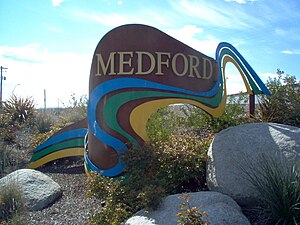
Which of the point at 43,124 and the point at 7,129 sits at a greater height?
the point at 43,124

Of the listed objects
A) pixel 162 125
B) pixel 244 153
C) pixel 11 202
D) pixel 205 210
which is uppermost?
pixel 162 125

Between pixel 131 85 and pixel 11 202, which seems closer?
pixel 11 202

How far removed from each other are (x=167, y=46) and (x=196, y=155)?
251 centimetres

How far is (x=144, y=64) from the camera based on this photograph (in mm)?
7008

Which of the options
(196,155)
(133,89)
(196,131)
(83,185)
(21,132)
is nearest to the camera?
(196,155)

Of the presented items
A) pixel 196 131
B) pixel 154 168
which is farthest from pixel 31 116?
pixel 154 168

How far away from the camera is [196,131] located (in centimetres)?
1015

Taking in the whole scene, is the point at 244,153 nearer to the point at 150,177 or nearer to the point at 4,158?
the point at 150,177

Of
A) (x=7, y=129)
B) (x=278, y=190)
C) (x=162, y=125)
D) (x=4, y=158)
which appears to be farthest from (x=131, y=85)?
(x=7, y=129)

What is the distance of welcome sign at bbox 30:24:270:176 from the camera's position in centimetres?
700

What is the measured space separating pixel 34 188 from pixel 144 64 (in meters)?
3.34

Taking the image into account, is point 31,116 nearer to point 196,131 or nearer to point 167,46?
point 196,131

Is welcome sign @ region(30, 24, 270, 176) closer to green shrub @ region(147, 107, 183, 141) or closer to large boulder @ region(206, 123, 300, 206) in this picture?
green shrub @ region(147, 107, 183, 141)

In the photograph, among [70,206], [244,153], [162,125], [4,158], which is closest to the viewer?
[244,153]
